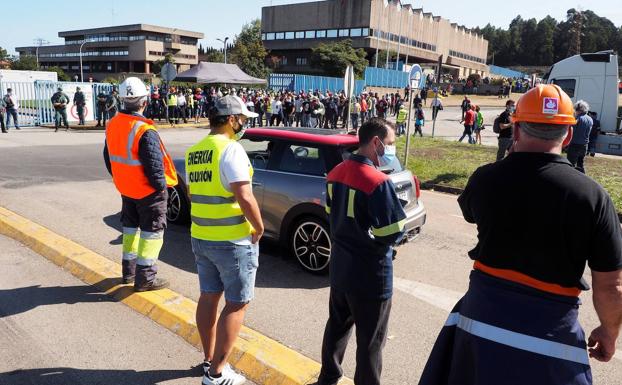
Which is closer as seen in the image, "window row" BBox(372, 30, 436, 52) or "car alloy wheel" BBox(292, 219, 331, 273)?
"car alloy wheel" BBox(292, 219, 331, 273)

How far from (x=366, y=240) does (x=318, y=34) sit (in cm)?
6748

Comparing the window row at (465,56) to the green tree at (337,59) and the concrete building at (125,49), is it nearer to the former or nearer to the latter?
the green tree at (337,59)

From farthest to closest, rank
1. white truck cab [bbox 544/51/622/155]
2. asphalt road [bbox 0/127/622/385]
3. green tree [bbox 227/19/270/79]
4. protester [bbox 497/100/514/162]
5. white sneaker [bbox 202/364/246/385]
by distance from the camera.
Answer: green tree [bbox 227/19/270/79] → white truck cab [bbox 544/51/622/155] → protester [bbox 497/100/514/162] → asphalt road [bbox 0/127/622/385] → white sneaker [bbox 202/364/246/385]

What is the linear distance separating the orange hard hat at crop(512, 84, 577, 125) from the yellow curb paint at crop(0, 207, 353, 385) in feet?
6.96

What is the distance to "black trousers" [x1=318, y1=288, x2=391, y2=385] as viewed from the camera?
2.84m

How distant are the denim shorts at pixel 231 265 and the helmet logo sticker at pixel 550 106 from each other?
1923mm

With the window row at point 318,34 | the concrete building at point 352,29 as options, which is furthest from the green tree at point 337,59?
the window row at point 318,34

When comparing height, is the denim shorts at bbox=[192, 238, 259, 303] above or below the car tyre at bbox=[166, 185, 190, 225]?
above

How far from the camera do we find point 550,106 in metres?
1.95

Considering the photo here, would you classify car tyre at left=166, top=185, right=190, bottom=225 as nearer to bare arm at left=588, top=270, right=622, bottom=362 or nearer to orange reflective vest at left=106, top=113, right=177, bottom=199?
orange reflective vest at left=106, top=113, right=177, bottom=199

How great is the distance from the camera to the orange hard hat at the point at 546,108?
1.95 metres

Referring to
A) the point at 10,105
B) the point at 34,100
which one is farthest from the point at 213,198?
the point at 34,100

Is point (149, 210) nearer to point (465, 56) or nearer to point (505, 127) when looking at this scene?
point (505, 127)

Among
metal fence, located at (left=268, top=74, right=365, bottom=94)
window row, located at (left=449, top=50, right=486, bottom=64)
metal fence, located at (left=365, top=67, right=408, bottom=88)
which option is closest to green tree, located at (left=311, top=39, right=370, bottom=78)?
metal fence, located at (left=365, top=67, right=408, bottom=88)
